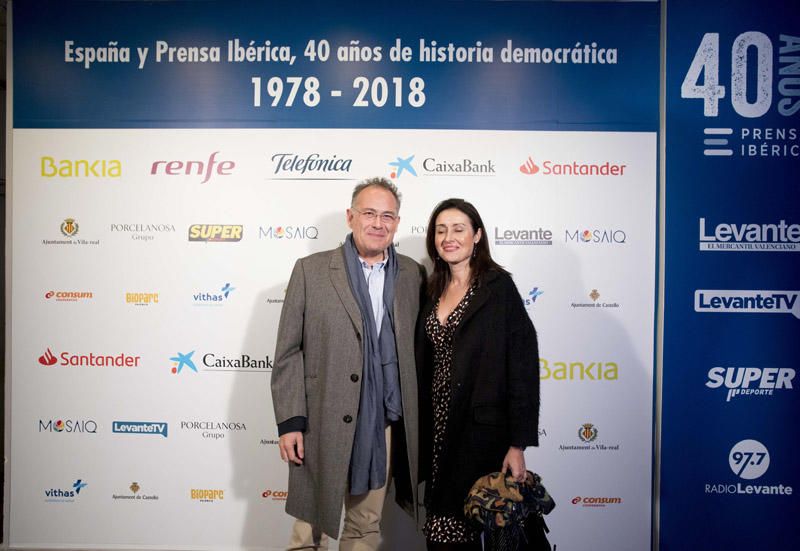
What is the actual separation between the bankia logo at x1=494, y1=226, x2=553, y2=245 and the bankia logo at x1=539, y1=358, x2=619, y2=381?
2.12ft

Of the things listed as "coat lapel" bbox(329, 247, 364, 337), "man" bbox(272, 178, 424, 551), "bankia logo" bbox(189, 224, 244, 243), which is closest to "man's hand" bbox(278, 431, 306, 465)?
"man" bbox(272, 178, 424, 551)

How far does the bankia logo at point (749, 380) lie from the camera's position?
2.87m

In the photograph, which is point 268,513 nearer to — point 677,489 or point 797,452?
point 677,489

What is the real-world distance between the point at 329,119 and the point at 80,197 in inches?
56.9

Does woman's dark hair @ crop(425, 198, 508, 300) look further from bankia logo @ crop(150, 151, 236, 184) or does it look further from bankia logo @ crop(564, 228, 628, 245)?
bankia logo @ crop(150, 151, 236, 184)

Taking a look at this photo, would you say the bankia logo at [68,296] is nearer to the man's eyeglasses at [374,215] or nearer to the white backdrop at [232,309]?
the white backdrop at [232,309]

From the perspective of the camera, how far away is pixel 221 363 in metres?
2.90

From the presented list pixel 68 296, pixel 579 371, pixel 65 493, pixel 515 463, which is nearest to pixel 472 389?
pixel 515 463

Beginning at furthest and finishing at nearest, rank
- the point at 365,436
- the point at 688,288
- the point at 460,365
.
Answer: the point at 688,288 < the point at 365,436 < the point at 460,365

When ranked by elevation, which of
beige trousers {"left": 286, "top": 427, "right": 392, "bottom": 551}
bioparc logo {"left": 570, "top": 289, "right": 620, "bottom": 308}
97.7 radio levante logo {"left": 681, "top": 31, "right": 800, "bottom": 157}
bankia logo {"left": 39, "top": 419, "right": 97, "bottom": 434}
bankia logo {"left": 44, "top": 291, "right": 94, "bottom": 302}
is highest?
97.7 radio levante logo {"left": 681, "top": 31, "right": 800, "bottom": 157}

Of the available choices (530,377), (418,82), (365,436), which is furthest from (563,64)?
(365,436)

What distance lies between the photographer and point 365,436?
2115 mm

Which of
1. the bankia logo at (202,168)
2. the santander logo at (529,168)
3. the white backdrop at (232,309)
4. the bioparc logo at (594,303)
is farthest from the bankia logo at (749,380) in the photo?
the bankia logo at (202,168)

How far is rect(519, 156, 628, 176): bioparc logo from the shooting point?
287cm
